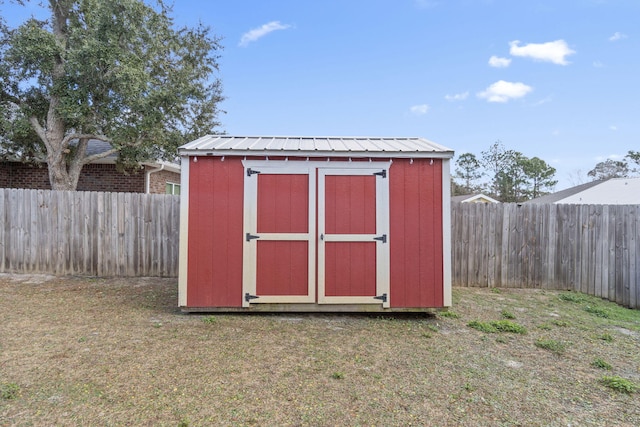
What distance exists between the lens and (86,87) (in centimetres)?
811

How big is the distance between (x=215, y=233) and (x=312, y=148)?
1771 millimetres

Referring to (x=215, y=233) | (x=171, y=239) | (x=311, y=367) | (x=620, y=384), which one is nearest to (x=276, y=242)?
(x=215, y=233)

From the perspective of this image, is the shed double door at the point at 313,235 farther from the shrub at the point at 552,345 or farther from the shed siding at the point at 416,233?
the shrub at the point at 552,345

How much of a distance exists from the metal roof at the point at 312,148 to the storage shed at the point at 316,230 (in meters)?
0.03

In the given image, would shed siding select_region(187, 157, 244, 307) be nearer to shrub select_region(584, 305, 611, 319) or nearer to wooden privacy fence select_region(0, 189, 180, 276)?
wooden privacy fence select_region(0, 189, 180, 276)

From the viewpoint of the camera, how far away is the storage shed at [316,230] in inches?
175

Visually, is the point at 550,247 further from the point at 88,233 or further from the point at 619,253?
the point at 88,233

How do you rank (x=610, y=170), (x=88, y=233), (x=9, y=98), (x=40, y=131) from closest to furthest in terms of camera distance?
1. (x=88, y=233)
2. (x=9, y=98)
3. (x=40, y=131)
4. (x=610, y=170)

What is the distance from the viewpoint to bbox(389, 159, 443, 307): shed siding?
4469mm

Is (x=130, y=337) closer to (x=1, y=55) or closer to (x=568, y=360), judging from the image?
(x=568, y=360)

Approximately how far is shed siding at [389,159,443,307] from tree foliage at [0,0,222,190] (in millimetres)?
7200

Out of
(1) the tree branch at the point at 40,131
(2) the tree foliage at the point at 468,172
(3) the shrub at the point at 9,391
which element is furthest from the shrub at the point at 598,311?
(2) the tree foliage at the point at 468,172

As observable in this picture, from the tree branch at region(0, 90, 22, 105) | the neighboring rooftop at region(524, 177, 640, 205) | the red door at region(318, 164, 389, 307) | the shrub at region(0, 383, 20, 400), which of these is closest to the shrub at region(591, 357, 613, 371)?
the red door at region(318, 164, 389, 307)

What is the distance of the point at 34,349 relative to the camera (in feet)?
10.8
